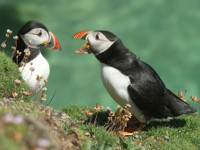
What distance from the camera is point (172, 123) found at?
5762 millimetres

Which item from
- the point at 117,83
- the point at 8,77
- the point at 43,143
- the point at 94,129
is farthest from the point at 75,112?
the point at 43,143

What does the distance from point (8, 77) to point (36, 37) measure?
1.02m

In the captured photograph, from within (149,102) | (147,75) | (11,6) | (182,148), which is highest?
(11,6)

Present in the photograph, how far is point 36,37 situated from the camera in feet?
19.5

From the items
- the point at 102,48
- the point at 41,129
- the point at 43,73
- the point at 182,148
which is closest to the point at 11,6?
the point at 43,73

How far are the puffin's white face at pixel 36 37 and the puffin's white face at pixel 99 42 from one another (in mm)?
1033

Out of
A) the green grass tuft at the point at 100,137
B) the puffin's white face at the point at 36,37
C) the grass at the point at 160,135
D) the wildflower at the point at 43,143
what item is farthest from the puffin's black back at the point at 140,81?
the wildflower at the point at 43,143

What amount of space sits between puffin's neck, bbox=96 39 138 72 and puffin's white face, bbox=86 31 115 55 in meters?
0.05

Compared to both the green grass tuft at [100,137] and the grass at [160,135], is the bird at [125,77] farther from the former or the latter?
the green grass tuft at [100,137]

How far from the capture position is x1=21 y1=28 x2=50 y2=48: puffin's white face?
5.91 meters

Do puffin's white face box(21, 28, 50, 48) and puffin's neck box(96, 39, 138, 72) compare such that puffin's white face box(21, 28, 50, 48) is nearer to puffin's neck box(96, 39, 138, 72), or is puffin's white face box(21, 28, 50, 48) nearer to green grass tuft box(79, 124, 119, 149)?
puffin's neck box(96, 39, 138, 72)

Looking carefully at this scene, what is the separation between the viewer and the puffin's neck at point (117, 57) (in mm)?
5160

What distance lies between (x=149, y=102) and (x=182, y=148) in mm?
Result: 709

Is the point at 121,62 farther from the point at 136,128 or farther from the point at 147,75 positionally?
the point at 136,128
